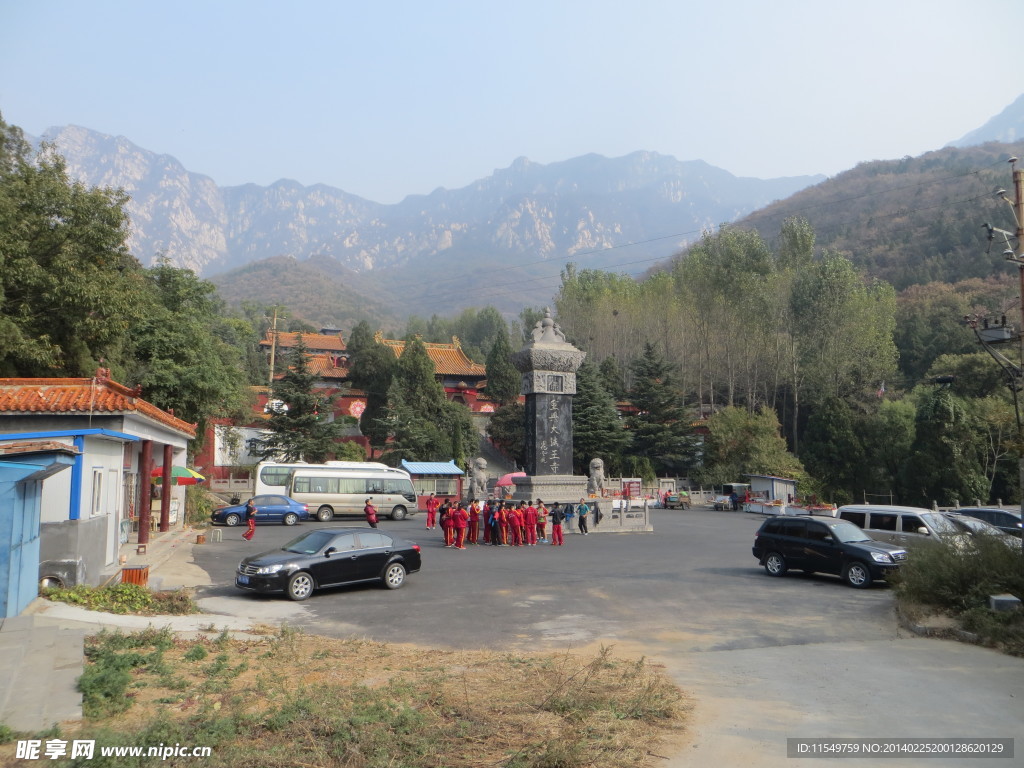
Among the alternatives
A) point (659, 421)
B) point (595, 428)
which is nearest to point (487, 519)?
point (595, 428)

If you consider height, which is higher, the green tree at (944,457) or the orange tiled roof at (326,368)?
the orange tiled roof at (326,368)

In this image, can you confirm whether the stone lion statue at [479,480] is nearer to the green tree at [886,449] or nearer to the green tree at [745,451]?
the green tree at [745,451]

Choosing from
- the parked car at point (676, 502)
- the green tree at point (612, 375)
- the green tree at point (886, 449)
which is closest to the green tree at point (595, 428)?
the parked car at point (676, 502)

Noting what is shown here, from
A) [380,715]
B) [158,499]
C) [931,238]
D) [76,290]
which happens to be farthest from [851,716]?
[931,238]

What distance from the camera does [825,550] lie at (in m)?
16.5

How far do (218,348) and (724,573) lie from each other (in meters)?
26.5

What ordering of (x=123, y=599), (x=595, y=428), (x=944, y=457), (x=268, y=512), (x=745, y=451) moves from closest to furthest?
1. (x=123, y=599)
2. (x=268, y=512)
3. (x=944, y=457)
4. (x=745, y=451)
5. (x=595, y=428)

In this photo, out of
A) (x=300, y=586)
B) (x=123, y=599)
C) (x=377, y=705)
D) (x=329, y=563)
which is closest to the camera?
(x=377, y=705)

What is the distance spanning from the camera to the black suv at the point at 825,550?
15.7m

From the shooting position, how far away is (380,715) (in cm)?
677

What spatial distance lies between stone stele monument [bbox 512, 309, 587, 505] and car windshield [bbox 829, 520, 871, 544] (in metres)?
13.8

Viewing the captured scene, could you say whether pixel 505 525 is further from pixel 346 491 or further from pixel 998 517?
pixel 998 517

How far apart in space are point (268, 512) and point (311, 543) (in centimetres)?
1815

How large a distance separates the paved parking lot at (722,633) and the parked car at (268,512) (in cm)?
1015
